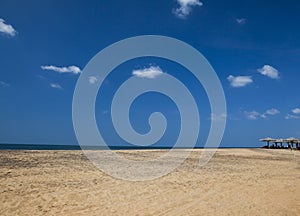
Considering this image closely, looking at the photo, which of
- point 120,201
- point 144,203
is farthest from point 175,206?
point 120,201

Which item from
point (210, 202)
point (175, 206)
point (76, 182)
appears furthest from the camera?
point (76, 182)

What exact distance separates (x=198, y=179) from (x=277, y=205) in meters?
4.56

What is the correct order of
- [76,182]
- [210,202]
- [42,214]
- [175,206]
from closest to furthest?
[42,214]
[175,206]
[210,202]
[76,182]

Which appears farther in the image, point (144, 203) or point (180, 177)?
point (180, 177)

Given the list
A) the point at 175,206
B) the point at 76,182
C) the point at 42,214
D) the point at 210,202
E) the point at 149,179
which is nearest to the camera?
the point at 42,214

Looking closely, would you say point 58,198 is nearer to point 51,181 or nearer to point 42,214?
point 42,214

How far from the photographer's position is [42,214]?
7.16m

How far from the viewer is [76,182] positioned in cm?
1124

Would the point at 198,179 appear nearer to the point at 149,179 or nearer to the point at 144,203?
the point at 149,179

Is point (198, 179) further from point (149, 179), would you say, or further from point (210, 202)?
point (210, 202)

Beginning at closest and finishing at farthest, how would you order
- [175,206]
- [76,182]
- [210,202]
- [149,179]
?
[175,206], [210,202], [76,182], [149,179]

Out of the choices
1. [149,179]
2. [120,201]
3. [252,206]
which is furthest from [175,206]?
[149,179]

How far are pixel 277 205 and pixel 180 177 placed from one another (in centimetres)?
529

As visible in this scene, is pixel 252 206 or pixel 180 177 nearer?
pixel 252 206
